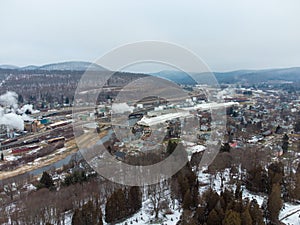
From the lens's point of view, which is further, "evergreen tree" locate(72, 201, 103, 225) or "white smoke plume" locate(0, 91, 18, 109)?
"white smoke plume" locate(0, 91, 18, 109)

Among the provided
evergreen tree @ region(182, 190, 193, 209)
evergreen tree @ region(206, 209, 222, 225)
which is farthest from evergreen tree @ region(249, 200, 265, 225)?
evergreen tree @ region(182, 190, 193, 209)

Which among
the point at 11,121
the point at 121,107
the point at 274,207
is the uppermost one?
the point at 121,107

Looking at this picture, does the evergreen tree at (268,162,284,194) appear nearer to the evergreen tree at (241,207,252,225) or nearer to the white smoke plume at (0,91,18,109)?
the evergreen tree at (241,207,252,225)

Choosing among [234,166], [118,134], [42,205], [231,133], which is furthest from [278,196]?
[231,133]

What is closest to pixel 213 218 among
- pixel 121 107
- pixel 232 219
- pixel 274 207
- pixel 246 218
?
pixel 232 219

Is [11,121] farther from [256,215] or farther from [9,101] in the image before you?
[256,215]

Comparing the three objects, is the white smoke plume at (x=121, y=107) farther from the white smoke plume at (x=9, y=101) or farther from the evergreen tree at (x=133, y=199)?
the white smoke plume at (x=9, y=101)

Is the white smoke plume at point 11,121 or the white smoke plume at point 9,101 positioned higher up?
the white smoke plume at point 9,101

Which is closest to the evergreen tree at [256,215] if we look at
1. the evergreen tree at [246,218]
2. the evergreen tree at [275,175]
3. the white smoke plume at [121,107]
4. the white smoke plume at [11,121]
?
the evergreen tree at [246,218]

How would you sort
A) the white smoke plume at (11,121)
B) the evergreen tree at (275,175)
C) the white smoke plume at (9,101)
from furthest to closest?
1. the white smoke plume at (9,101)
2. the white smoke plume at (11,121)
3. the evergreen tree at (275,175)

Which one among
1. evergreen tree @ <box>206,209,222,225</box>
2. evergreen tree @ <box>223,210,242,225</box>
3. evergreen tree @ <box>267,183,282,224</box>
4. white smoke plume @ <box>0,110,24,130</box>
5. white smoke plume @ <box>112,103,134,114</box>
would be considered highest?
white smoke plume @ <box>112,103,134,114</box>

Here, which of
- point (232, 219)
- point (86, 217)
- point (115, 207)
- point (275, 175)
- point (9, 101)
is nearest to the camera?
point (232, 219)

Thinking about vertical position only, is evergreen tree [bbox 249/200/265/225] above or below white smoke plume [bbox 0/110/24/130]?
below

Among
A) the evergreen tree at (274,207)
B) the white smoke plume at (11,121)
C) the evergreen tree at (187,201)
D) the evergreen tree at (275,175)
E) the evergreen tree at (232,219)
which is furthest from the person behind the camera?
the white smoke plume at (11,121)
